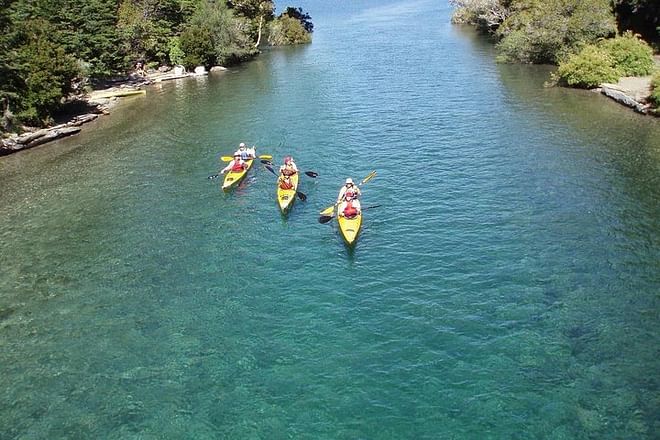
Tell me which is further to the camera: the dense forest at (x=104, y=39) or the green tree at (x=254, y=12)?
the green tree at (x=254, y=12)

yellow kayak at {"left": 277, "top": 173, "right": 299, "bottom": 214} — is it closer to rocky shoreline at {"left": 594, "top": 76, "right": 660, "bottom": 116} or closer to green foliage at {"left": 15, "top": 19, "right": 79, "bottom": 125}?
green foliage at {"left": 15, "top": 19, "right": 79, "bottom": 125}

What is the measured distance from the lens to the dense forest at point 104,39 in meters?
54.9

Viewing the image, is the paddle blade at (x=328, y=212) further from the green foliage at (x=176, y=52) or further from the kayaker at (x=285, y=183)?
the green foliage at (x=176, y=52)

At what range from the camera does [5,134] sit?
174ft

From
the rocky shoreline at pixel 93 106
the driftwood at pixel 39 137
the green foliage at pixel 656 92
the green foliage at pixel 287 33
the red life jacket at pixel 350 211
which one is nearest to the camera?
the red life jacket at pixel 350 211

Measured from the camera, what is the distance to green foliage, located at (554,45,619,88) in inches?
2377

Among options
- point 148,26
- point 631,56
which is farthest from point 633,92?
point 148,26

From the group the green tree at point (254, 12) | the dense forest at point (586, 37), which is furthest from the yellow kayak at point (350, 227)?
the green tree at point (254, 12)

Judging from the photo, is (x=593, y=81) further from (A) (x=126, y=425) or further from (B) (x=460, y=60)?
(A) (x=126, y=425)

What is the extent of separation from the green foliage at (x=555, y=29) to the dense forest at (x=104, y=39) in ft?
134

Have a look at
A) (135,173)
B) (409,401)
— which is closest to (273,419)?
(409,401)

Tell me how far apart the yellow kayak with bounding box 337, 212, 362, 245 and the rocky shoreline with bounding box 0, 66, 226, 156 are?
3563 cm

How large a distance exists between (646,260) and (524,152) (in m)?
17.3

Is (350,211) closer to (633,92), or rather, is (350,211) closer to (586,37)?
(633,92)
